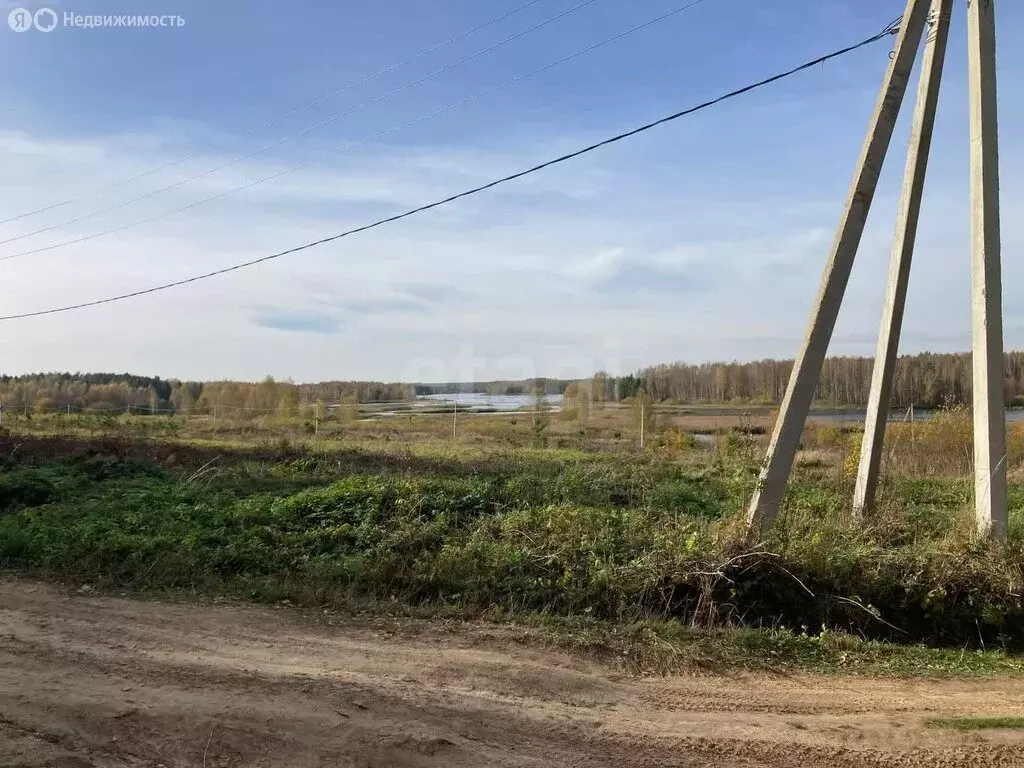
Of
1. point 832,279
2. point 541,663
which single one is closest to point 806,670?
point 541,663

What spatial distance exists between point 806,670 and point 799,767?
5.72 ft

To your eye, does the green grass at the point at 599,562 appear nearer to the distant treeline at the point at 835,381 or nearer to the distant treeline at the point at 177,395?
the distant treeline at the point at 835,381

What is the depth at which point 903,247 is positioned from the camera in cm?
821

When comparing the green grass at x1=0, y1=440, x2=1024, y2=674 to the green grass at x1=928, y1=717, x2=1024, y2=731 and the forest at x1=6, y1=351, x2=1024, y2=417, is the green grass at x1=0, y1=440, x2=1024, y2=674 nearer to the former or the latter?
the green grass at x1=928, y1=717, x2=1024, y2=731

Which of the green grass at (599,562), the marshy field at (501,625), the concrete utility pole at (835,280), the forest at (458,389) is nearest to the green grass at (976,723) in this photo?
the marshy field at (501,625)

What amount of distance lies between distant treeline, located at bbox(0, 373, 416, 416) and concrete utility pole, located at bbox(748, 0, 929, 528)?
30.0 meters

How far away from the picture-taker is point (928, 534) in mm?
7902

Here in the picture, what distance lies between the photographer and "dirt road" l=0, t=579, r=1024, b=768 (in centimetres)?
373

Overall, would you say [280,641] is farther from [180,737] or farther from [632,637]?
[632,637]

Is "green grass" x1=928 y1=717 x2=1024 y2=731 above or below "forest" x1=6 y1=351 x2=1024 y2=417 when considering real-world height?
below

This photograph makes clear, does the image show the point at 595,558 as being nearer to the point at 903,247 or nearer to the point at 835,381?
the point at 903,247

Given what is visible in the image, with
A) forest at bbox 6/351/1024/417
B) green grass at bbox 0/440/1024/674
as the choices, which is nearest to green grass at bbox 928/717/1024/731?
green grass at bbox 0/440/1024/674

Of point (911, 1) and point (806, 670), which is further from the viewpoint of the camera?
point (911, 1)

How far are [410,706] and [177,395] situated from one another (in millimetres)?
44600
